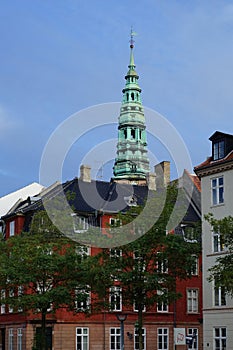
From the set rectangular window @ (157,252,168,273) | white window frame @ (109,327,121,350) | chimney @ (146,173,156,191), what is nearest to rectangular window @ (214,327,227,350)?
rectangular window @ (157,252,168,273)

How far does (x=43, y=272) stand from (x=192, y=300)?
2500 centimetres

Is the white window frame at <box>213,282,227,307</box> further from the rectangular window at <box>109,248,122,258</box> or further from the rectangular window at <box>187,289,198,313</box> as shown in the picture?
the rectangular window at <box>187,289,198,313</box>

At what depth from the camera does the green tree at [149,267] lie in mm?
47719

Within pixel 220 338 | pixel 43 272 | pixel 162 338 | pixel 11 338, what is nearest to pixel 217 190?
pixel 220 338

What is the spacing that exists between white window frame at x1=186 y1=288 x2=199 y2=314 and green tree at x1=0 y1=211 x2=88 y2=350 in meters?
21.9

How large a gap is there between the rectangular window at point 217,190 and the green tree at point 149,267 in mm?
6956

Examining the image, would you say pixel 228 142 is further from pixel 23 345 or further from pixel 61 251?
pixel 23 345

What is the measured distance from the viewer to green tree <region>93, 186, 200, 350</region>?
47719 millimetres

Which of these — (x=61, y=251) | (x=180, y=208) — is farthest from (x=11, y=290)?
(x=180, y=208)

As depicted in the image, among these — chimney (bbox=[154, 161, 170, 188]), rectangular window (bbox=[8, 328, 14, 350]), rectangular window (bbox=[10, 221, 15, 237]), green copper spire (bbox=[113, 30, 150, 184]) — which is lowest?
rectangular window (bbox=[8, 328, 14, 350])

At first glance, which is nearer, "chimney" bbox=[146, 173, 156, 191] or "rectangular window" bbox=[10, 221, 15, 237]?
"rectangular window" bbox=[10, 221, 15, 237]

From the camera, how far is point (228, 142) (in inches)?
2191

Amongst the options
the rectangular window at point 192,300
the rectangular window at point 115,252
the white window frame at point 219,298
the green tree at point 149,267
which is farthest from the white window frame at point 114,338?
the rectangular window at point 115,252

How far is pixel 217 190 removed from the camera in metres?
55.8
